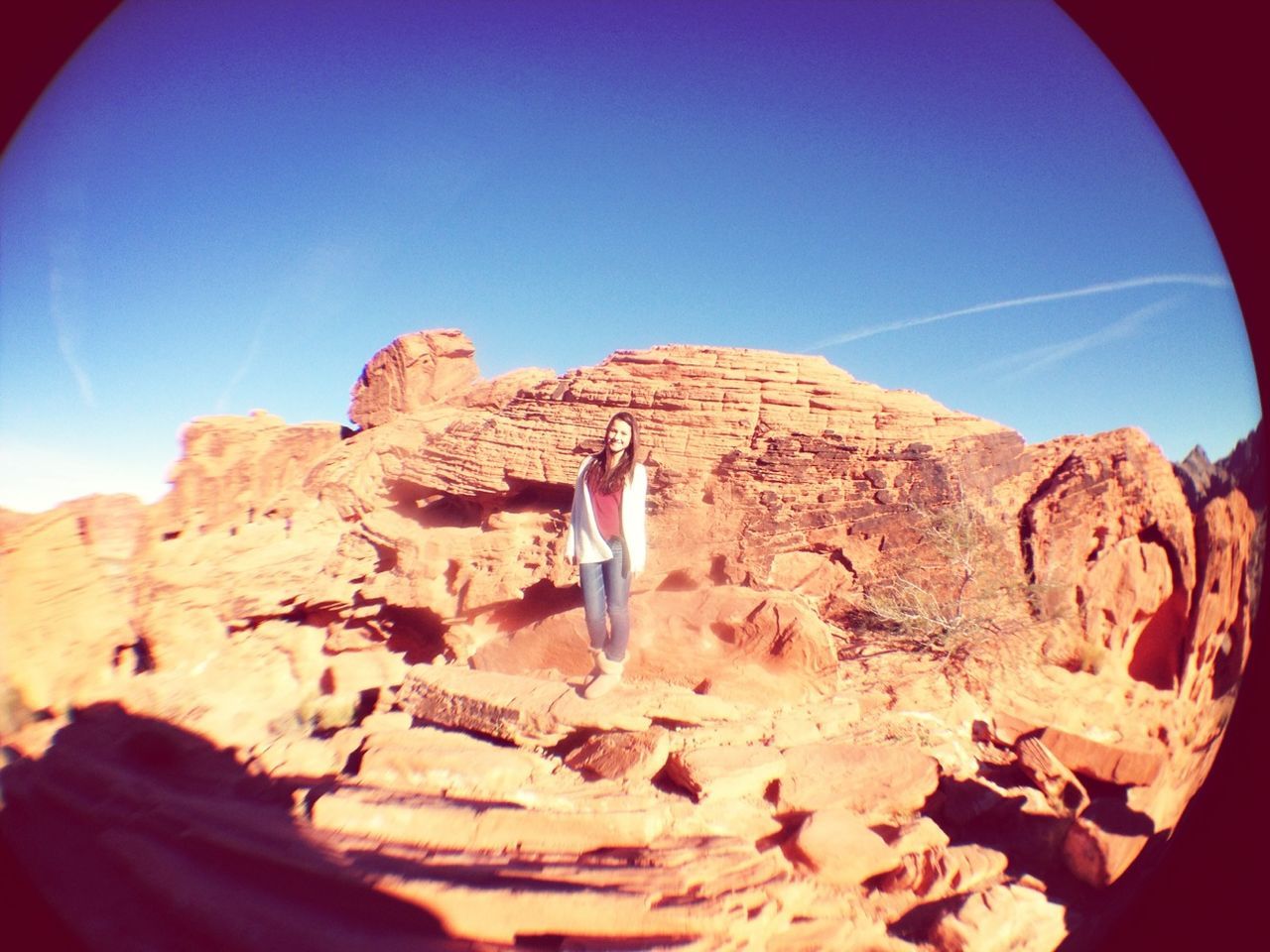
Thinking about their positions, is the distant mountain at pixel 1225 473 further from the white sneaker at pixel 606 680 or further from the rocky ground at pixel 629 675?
the white sneaker at pixel 606 680

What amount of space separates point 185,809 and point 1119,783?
352 centimetres

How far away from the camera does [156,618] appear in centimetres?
204

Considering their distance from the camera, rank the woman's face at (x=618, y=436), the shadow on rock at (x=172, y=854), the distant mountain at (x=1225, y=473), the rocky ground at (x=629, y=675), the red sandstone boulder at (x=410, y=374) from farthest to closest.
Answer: the woman's face at (x=618, y=436) < the red sandstone boulder at (x=410, y=374) < the distant mountain at (x=1225, y=473) < the rocky ground at (x=629, y=675) < the shadow on rock at (x=172, y=854)

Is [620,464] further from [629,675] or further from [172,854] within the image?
[172,854]

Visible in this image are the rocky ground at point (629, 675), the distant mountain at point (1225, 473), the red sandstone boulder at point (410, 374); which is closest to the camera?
the rocky ground at point (629, 675)

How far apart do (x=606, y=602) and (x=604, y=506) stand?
1.61 feet

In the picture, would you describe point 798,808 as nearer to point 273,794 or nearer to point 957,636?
point 957,636

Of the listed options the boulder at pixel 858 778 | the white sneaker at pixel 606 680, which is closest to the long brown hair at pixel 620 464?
the white sneaker at pixel 606 680

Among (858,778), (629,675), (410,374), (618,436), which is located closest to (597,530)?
(618,436)

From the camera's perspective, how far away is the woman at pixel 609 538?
2.55 m

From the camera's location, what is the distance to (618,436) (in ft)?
8.33

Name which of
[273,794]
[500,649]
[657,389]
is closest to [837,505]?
[657,389]

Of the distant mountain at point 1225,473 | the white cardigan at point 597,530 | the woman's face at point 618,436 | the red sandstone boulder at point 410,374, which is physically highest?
the red sandstone boulder at point 410,374

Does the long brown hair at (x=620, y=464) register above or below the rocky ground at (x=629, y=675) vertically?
above
